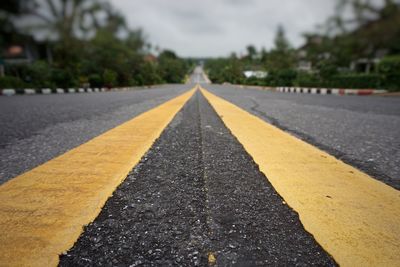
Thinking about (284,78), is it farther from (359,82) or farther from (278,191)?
(278,191)

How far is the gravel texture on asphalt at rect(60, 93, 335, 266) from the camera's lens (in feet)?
2.61

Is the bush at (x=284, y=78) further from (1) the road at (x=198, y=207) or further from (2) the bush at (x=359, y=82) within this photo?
(1) the road at (x=198, y=207)

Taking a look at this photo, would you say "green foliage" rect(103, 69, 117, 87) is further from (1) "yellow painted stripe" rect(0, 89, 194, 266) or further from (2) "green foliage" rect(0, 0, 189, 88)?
(1) "yellow painted stripe" rect(0, 89, 194, 266)

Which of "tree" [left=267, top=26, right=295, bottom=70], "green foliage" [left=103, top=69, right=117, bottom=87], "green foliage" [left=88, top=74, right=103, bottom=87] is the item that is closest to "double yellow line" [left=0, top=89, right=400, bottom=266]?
"green foliage" [left=88, top=74, right=103, bottom=87]

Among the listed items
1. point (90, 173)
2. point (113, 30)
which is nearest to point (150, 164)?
point (90, 173)

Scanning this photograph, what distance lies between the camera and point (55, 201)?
3.62ft

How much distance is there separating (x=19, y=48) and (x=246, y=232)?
41.7 metres

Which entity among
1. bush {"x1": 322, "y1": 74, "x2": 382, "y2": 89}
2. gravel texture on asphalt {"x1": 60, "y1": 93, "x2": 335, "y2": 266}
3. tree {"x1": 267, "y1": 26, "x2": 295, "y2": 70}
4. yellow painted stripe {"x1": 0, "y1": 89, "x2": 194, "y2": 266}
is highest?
tree {"x1": 267, "y1": 26, "x2": 295, "y2": 70}

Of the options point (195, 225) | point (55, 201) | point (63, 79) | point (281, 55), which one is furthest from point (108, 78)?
point (281, 55)

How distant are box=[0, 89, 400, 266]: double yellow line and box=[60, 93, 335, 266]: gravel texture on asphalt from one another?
2.1 inches

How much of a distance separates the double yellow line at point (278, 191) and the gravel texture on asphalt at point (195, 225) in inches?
2.1

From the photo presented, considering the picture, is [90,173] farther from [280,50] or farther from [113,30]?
[280,50]

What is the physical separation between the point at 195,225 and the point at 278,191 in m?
0.48

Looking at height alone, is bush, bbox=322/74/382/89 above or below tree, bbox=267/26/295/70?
below
